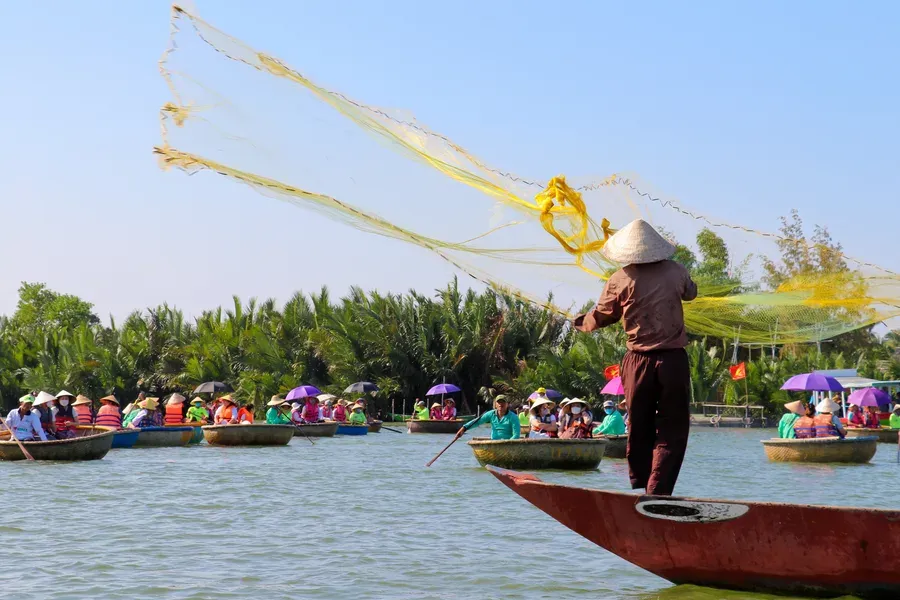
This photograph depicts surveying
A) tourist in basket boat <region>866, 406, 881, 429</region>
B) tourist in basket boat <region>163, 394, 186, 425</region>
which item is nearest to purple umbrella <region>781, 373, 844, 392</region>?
tourist in basket boat <region>866, 406, 881, 429</region>

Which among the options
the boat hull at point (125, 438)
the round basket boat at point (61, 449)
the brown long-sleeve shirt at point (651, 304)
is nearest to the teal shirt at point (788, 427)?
the round basket boat at point (61, 449)

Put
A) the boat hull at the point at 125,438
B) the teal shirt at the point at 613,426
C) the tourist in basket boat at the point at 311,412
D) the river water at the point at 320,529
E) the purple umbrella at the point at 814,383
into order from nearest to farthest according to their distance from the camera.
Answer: the river water at the point at 320,529 → the teal shirt at the point at 613,426 → the boat hull at the point at 125,438 → the purple umbrella at the point at 814,383 → the tourist in basket boat at the point at 311,412

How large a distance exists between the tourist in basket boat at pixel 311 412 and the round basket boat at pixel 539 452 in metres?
14.5

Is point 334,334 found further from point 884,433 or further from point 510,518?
point 510,518

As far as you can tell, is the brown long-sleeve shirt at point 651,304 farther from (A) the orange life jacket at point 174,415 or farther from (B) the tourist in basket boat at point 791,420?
(A) the orange life jacket at point 174,415

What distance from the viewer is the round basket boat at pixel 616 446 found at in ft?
68.4

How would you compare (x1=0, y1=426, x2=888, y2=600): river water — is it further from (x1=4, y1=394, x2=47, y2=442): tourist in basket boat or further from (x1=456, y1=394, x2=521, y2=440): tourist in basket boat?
(x1=456, y1=394, x2=521, y2=440): tourist in basket boat

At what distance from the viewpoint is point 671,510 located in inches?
254

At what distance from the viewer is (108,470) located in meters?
18.5

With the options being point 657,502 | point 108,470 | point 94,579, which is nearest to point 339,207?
point 94,579

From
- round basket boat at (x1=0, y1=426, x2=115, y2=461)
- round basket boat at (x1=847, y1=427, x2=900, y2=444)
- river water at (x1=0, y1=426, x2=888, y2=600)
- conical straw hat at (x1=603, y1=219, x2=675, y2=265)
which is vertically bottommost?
river water at (x1=0, y1=426, x2=888, y2=600)

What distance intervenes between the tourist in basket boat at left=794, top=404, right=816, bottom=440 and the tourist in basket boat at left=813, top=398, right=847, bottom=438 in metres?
0.05

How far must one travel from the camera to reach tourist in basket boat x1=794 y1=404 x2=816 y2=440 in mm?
19984

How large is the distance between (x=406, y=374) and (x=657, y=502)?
36.6 metres
